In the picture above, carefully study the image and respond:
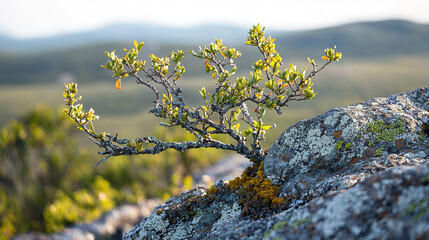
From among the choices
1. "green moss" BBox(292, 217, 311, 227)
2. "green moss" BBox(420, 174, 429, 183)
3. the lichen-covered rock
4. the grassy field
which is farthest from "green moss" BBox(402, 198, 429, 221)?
the grassy field

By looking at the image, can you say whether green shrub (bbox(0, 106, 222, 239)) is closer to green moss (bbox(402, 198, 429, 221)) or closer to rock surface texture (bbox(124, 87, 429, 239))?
rock surface texture (bbox(124, 87, 429, 239))

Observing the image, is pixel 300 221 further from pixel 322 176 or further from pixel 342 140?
pixel 342 140

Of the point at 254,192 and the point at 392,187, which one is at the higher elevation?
the point at 392,187

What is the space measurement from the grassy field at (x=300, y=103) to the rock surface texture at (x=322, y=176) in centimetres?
4642

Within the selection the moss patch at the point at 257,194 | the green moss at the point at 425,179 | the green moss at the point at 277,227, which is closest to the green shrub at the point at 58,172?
the moss patch at the point at 257,194

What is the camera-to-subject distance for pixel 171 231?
4.12 m

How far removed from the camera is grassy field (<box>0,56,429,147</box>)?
197 feet

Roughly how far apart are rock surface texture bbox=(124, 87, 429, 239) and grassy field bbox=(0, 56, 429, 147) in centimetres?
4642

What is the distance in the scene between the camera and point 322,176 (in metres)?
3.71

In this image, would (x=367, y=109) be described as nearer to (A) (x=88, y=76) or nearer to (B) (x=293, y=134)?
(B) (x=293, y=134)

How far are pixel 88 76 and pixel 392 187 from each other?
16132 cm

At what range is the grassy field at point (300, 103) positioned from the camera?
60.1 meters

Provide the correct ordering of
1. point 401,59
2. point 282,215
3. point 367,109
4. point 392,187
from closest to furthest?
1. point 392,187
2. point 282,215
3. point 367,109
4. point 401,59

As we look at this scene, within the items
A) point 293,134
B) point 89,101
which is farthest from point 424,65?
point 293,134
